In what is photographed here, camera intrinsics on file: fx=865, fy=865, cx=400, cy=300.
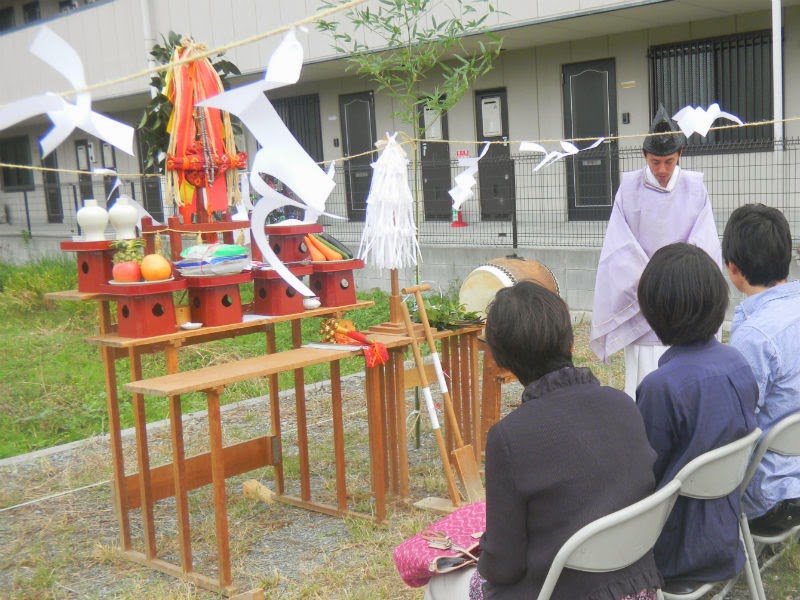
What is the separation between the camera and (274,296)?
3.90 meters

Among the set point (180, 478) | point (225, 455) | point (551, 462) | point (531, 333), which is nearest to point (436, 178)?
point (225, 455)

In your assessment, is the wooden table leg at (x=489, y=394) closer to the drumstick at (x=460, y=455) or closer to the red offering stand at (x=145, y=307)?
the drumstick at (x=460, y=455)

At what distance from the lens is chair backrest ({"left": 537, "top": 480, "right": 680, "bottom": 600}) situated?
1.82 metres

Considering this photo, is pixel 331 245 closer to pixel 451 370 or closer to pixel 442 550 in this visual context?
pixel 451 370

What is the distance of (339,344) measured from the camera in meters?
3.86

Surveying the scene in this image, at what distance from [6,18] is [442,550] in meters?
21.8

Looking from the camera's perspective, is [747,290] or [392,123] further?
[392,123]

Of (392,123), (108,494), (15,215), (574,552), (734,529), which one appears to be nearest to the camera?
(574,552)

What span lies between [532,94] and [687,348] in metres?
10.2

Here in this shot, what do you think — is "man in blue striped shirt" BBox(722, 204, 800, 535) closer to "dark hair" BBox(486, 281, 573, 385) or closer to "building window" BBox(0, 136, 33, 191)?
"dark hair" BBox(486, 281, 573, 385)

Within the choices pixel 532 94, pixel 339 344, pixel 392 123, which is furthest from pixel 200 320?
pixel 392 123

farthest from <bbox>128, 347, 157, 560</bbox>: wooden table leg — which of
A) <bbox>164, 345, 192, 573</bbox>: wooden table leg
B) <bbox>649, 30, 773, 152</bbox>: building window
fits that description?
<bbox>649, 30, 773, 152</bbox>: building window

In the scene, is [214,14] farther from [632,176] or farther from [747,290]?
[747,290]

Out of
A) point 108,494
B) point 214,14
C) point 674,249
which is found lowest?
point 108,494
